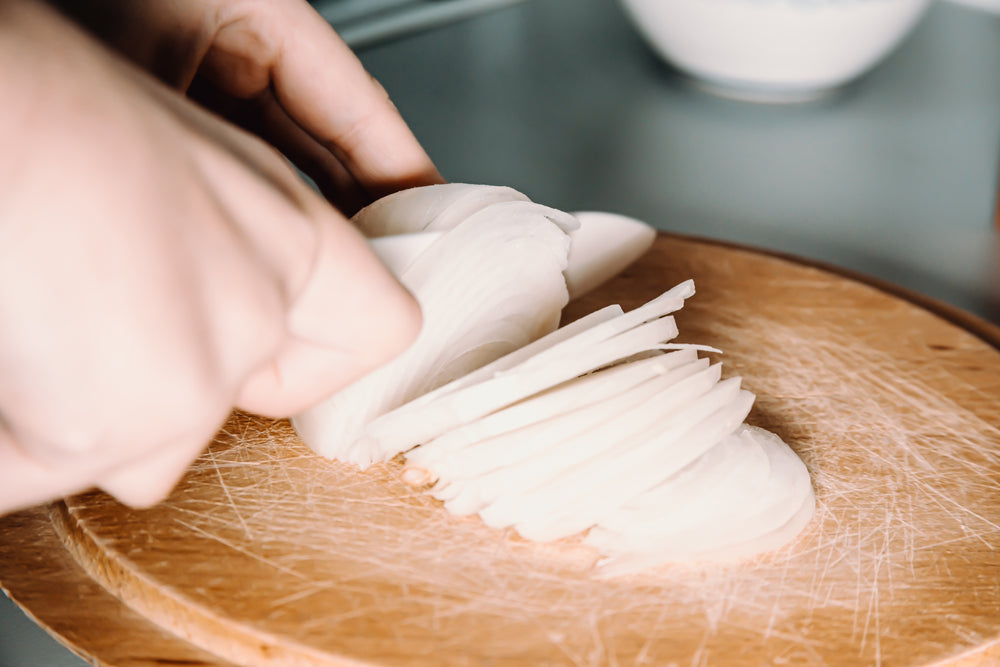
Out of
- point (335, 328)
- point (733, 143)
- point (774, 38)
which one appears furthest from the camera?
point (733, 143)

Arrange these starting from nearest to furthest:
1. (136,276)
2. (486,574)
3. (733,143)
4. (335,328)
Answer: (136,276) → (335,328) → (486,574) → (733,143)

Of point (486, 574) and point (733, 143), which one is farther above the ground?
point (733, 143)

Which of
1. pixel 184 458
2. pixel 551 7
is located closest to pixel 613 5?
pixel 551 7

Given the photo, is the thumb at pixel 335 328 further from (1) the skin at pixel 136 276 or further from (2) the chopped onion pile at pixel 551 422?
(2) the chopped onion pile at pixel 551 422

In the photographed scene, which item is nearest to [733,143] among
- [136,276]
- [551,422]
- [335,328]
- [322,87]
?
[322,87]

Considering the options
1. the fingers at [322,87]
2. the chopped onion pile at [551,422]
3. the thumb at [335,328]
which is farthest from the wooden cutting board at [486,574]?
the fingers at [322,87]

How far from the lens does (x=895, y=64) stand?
2.30 m

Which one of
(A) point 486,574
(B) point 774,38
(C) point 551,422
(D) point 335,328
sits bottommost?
(A) point 486,574

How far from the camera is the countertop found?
5.32 ft

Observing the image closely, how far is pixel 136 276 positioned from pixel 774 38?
147cm

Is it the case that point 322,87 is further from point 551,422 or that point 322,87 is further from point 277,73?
point 551,422

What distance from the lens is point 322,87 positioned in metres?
1.03

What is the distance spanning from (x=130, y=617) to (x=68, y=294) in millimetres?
396

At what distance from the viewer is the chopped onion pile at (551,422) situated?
0.83 m
